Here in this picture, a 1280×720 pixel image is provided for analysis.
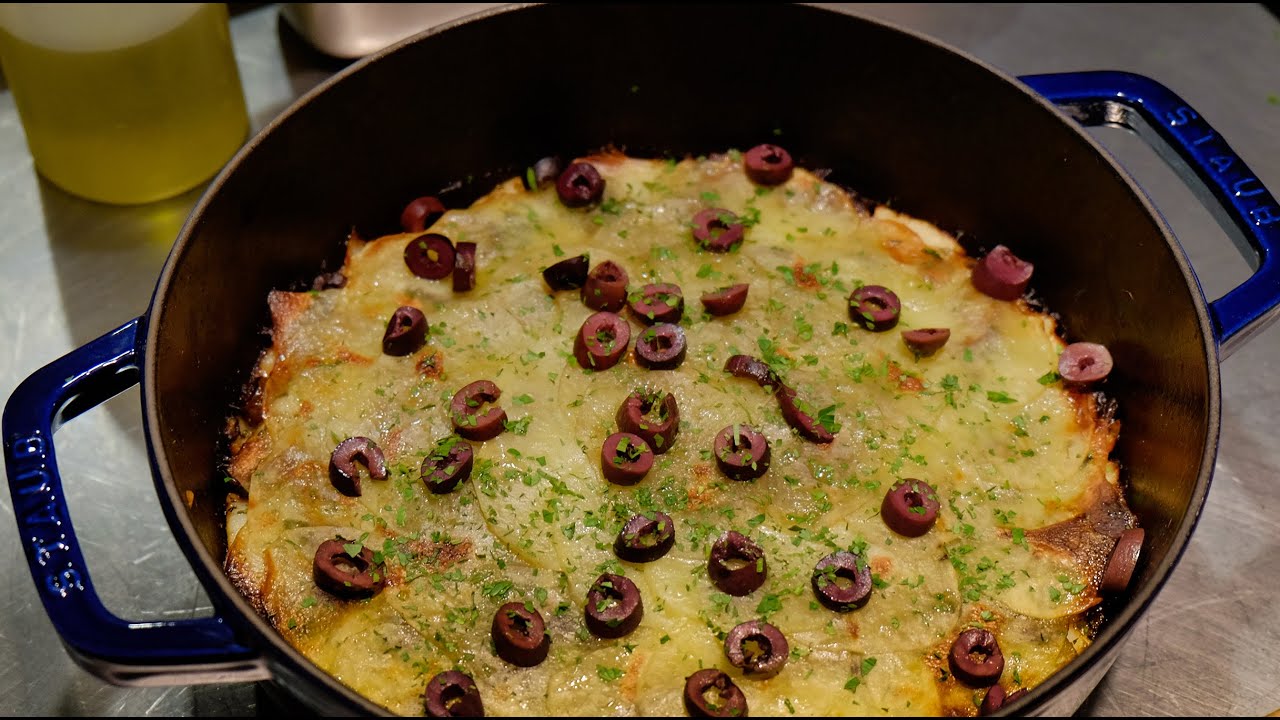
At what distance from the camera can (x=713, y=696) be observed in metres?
2.76

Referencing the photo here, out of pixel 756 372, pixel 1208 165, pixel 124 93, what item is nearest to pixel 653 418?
pixel 756 372

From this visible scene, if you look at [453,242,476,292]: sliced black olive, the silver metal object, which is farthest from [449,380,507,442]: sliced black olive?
the silver metal object

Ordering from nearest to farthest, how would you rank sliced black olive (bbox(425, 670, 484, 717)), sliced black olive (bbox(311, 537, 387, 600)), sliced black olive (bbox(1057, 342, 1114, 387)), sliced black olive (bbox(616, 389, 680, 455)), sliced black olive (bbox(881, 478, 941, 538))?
sliced black olive (bbox(425, 670, 484, 717))
sliced black olive (bbox(311, 537, 387, 600))
sliced black olive (bbox(881, 478, 941, 538))
sliced black olive (bbox(616, 389, 680, 455))
sliced black olive (bbox(1057, 342, 1114, 387))

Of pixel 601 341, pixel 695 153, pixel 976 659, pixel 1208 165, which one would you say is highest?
pixel 1208 165

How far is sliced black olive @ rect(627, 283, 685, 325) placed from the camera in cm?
355

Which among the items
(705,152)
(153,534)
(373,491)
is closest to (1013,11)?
(705,152)

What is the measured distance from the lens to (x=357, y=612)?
2.99 metres

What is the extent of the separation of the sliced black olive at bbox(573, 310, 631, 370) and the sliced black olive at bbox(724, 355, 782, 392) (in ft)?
1.13

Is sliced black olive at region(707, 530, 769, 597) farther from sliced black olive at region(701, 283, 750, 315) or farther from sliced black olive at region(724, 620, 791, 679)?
sliced black olive at region(701, 283, 750, 315)

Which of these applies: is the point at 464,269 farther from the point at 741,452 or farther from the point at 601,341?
the point at 741,452

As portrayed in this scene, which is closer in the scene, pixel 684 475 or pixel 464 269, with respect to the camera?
pixel 684 475

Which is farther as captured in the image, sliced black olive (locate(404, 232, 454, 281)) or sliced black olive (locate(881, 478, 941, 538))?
sliced black olive (locate(404, 232, 454, 281))

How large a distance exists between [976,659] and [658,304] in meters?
1.41

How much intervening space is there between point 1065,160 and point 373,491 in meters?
2.39
